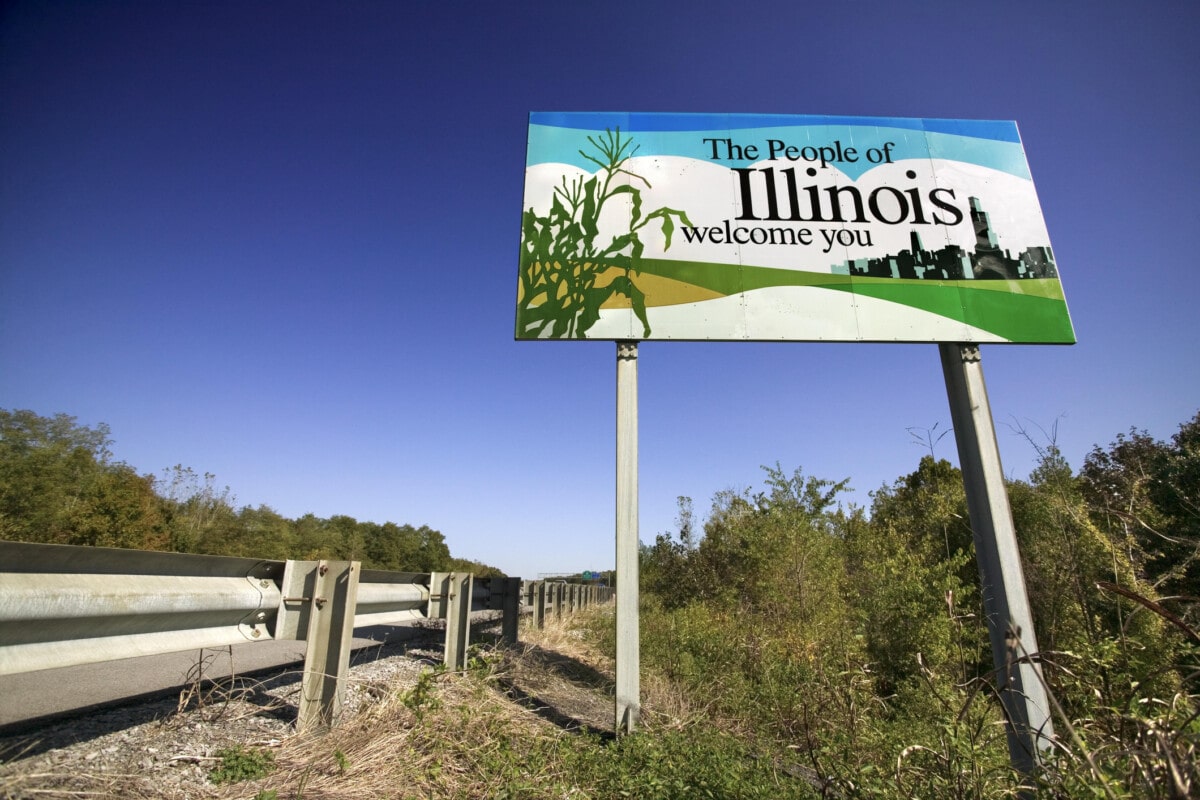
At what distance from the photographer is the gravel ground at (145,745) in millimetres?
1763

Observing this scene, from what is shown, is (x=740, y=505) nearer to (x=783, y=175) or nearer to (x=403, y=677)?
(x=783, y=175)

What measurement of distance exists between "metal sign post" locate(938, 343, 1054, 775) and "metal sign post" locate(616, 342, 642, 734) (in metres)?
2.99

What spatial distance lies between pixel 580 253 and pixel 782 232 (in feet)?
7.74

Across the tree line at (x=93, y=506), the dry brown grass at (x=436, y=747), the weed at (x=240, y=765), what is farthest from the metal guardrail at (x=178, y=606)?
the tree line at (x=93, y=506)

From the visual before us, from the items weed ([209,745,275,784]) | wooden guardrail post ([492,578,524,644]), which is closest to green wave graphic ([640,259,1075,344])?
wooden guardrail post ([492,578,524,644])

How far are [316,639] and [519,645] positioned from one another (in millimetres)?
4495

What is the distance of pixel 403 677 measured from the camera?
3.94m

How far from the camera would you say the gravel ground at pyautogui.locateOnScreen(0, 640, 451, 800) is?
69.4 inches

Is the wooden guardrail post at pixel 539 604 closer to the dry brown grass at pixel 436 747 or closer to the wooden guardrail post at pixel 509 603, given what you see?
the wooden guardrail post at pixel 509 603

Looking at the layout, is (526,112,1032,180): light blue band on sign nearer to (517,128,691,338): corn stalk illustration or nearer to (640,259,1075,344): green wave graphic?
(517,128,691,338): corn stalk illustration

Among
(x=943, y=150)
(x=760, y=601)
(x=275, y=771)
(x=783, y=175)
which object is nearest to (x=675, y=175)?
(x=783, y=175)

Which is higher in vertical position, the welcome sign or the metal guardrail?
the welcome sign

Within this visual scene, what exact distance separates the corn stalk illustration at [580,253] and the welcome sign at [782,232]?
16 millimetres

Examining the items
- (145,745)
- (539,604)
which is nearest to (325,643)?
(145,745)
